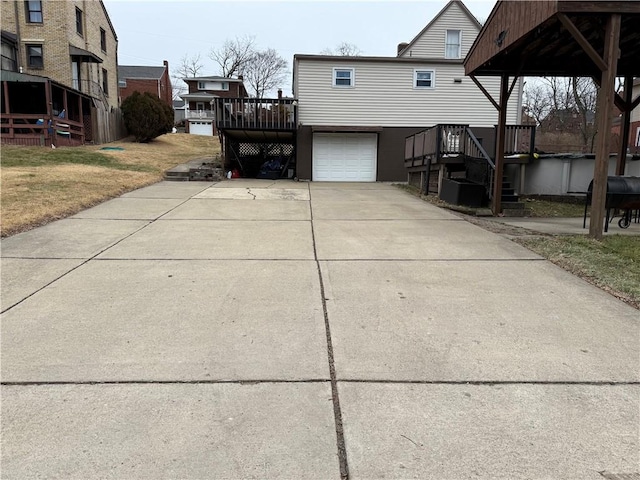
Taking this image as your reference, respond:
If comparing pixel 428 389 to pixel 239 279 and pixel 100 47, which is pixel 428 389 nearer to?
pixel 239 279

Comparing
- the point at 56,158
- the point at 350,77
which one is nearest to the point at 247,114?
the point at 350,77

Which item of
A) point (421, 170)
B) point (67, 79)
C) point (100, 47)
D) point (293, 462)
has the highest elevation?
point (100, 47)

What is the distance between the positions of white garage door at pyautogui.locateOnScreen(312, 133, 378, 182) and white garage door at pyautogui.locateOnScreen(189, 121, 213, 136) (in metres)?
30.9

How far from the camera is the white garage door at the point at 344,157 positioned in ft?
67.2

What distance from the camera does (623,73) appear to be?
467 inches

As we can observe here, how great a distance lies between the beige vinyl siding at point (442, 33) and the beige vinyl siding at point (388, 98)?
377cm

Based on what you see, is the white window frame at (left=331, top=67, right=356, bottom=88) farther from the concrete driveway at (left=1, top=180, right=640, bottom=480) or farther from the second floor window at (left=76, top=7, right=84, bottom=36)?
the second floor window at (left=76, top=7, right=84, bottom=36)

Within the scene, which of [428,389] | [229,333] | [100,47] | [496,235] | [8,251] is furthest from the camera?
[100,47]

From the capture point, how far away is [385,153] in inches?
811

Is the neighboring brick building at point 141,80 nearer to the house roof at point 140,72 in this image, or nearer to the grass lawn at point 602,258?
the house roof at point 140,72

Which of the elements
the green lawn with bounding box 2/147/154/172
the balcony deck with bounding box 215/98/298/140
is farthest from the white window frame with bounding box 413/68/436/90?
the green lawn with bounding box 2/147/154/172

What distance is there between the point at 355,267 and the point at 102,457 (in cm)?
394

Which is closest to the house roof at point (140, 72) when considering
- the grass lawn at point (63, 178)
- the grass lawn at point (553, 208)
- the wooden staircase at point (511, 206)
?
the grass lawn at point (63, 178)

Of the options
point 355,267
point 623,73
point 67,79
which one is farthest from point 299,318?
point 67,79
